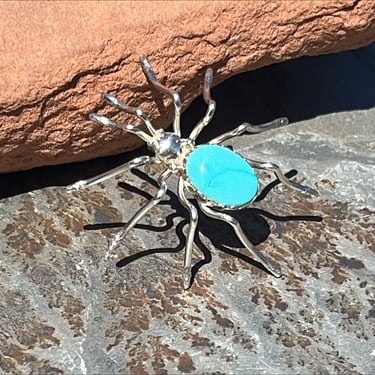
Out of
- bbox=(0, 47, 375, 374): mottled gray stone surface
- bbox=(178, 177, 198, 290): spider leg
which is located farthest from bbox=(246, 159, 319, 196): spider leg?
bbox=(178, 177, 198, 290): spider leg

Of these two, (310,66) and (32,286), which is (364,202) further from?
(32,286)

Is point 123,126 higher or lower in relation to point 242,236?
higher

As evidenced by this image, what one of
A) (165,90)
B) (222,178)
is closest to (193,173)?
(222,178)

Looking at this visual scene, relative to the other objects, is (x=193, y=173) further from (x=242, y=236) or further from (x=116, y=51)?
(x=116, y=51)

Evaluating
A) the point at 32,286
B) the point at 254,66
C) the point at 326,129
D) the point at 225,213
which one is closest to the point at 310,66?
the point at 326,129

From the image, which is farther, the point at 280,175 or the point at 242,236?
the point at 280,175

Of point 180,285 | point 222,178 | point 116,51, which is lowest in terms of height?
point 180,285

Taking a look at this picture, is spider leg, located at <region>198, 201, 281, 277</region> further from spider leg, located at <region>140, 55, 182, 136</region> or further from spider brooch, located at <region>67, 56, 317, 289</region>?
spider leg, located at <region>140, 55, 182, 136</region>
